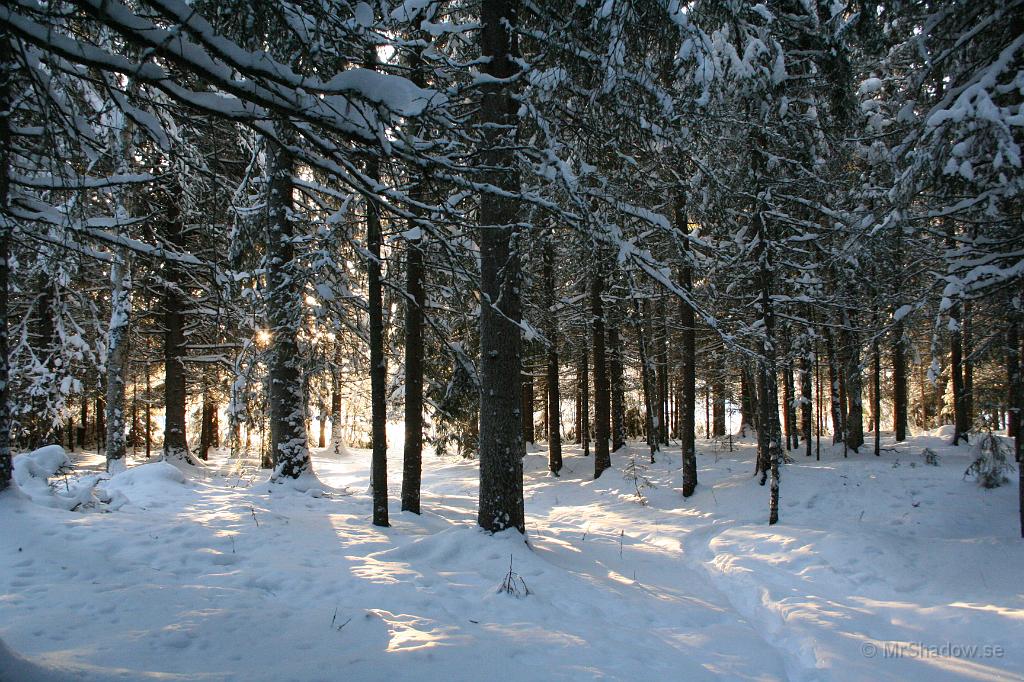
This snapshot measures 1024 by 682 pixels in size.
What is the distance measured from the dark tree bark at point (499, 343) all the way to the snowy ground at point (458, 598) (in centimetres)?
50

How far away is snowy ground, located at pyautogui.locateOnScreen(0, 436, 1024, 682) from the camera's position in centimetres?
376

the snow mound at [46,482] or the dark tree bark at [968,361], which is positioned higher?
the dark tree bark at [968,361]

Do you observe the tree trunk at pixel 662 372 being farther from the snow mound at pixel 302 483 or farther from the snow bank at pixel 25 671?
the snow bank at pixel 25 671

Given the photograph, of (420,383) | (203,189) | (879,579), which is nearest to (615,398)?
(420,383)

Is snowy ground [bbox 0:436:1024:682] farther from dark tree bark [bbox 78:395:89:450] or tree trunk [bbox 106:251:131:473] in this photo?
dark tree bark [bbox 78:395:89:450]

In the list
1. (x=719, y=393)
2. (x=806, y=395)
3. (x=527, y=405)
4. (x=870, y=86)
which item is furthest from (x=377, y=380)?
(x=719, y=393)

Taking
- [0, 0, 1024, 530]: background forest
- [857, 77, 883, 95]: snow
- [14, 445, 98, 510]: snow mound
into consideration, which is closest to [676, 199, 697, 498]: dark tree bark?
[0, 0, 1024, 530]: background forest

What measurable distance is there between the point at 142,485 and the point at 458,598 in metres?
7.59

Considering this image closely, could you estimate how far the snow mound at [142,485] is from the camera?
8.18m

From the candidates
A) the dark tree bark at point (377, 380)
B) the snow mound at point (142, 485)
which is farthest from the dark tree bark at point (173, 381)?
the dark tree bark at point (377, 380)

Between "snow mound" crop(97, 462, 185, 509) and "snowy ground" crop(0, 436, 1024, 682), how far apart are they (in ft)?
0.27

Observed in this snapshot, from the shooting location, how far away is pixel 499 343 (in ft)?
23.3

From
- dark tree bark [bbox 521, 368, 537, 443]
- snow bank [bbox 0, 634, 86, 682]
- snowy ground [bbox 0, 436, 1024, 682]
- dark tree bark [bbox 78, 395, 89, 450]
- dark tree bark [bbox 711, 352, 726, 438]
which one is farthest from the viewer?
dark tree bark [bbox 78, 395, 89, 450]

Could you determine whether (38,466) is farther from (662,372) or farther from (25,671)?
(662,372)
